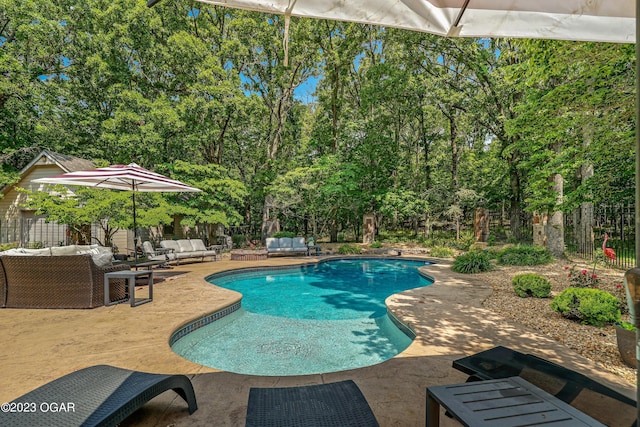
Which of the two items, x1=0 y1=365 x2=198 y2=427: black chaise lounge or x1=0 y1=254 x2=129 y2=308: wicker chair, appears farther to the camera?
x1=0 y1=254 x2=129 y2=308: wicker chair

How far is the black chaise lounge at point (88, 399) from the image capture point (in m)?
1.60

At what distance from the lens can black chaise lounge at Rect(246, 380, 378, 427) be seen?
1997 mm

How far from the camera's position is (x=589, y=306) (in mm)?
4246

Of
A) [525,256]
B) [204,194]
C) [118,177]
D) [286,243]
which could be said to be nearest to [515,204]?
[525,256]

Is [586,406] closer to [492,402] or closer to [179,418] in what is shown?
[492,402]

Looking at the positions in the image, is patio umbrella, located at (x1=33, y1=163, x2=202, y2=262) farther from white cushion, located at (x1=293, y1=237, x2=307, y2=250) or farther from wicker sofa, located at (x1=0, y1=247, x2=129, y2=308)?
white cushion, located at (x1=293, y1=237, x2=307, y2=250)

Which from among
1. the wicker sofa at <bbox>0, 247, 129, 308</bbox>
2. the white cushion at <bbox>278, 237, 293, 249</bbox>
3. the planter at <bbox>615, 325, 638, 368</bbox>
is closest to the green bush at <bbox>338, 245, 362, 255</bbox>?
the white cushion at <bbox>278, 237, 293, 249</bbox>

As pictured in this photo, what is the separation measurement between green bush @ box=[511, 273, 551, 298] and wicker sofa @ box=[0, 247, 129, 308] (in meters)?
7.68

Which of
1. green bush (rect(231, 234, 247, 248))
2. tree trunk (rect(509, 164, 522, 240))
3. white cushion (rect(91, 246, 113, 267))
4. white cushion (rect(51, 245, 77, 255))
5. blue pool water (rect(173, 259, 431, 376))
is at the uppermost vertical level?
tree trunk (rect(509, 164, 522, 240))

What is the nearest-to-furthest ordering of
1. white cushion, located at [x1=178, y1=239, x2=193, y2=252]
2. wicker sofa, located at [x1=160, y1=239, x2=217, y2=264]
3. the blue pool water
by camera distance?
the blue pool water → wicker sofa, located at [x1=160, y1=239, x2=217, y2=264] → white cushion, located at [x1=178, y1=239, x2=193, y2=252]

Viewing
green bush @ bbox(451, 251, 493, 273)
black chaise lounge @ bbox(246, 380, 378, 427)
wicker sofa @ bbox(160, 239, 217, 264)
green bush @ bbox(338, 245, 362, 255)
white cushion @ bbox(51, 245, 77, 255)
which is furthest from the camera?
green bush @ bbox(338, 245, 362, 255)

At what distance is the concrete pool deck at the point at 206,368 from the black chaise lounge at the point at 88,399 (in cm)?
46

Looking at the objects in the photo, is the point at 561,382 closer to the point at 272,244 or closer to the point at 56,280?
the point at 56,280

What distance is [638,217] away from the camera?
0.87 m
